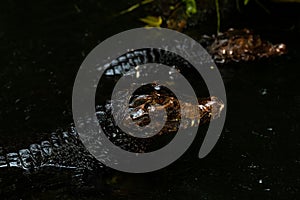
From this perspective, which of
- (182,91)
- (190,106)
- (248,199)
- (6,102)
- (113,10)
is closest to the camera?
(248,199)

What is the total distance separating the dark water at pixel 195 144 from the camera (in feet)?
7.97

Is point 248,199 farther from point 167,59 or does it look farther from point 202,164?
point 167,59

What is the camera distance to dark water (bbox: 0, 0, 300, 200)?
243 cm

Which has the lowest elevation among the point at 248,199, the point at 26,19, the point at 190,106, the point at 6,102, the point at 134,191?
the point at 248,199

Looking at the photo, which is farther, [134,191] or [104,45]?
[104,45]

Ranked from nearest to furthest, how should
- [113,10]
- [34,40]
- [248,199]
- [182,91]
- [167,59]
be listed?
[248,199], [182,91], [167,59], [34,40], [113,10]

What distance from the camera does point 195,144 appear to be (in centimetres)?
266

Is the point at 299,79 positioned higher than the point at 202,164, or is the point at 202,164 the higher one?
Answer: the point at 299,79

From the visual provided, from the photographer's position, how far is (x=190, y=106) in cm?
250

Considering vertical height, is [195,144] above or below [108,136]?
below

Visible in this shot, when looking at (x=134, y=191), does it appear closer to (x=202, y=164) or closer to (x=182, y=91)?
(x=202, y=164)

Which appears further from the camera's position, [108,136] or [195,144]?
[195,144]

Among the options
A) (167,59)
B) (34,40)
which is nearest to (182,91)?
(167,59)

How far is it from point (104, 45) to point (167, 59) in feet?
1.54
